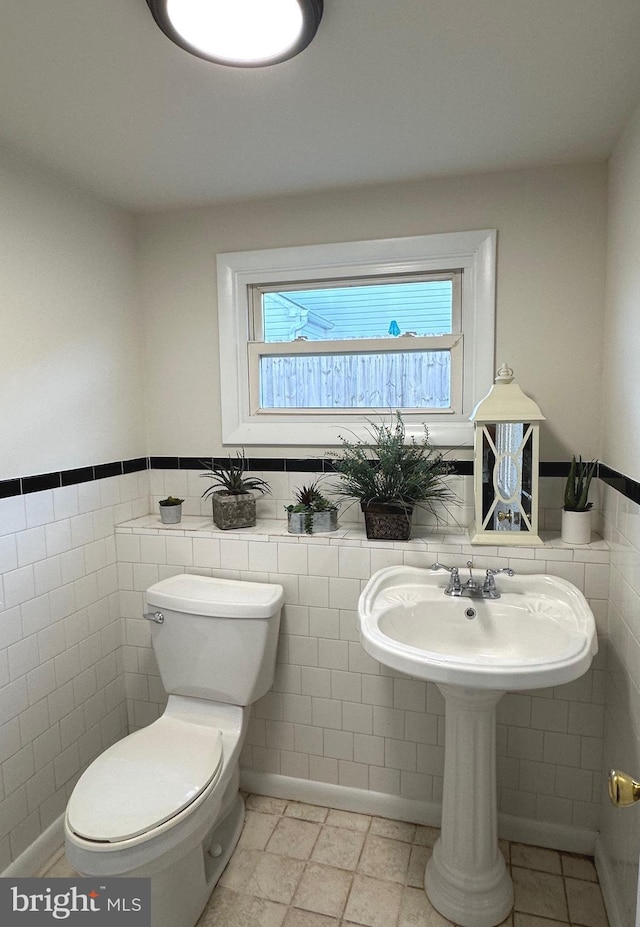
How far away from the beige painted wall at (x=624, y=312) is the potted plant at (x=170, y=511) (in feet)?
5.05

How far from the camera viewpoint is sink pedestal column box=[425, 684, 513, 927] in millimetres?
1556

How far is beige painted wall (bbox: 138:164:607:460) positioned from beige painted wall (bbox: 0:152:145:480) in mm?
320

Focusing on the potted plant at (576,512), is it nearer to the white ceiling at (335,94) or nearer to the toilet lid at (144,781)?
the white ceiling at (335,94)

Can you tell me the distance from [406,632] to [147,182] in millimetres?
1731

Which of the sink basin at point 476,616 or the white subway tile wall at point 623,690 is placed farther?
the sink basin at point 476,616

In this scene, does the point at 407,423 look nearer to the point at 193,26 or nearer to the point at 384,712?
the point at 384,712

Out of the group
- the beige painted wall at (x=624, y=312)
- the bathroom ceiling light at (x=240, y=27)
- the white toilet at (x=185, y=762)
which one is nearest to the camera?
the bathroom ceiling light at (x=240, y=27)

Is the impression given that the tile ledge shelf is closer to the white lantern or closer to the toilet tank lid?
the white lantern

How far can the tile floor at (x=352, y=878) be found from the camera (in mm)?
1584

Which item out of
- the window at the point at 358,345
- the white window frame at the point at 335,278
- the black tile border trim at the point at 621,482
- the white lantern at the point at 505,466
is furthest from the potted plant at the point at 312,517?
the black tile border trim at the point at 621,482

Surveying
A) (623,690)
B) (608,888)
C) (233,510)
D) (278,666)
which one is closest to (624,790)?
(623,690)

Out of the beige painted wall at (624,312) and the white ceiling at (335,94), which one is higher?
the white ceiling at (335,94)

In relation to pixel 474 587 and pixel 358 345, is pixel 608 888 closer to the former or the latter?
pixel 474 587

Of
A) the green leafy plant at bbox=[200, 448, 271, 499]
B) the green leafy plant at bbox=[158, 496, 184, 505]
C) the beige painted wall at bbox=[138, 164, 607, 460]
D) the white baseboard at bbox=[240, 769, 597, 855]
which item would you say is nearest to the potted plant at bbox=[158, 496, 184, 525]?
the green leafy plant at bbox=[158, 496, 184, 505]
